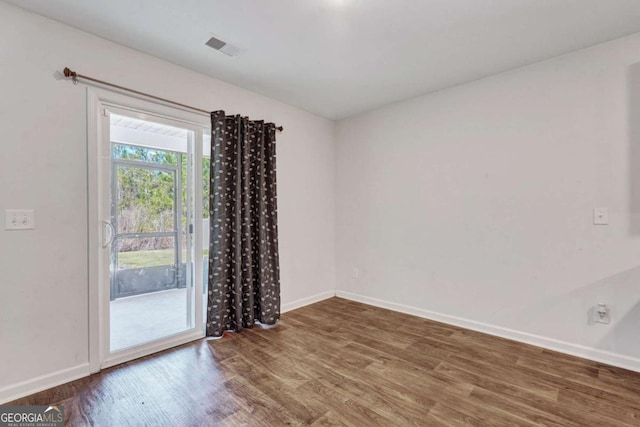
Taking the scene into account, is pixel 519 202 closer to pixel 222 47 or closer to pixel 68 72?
pixel 222 47

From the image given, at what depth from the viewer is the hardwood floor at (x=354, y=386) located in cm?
170

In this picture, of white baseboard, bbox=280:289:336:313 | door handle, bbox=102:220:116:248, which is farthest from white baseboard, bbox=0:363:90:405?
white baseboard, bbox=280:289:336:313

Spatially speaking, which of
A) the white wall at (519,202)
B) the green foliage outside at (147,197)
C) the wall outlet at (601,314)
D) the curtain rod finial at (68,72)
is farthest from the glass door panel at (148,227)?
the wall outlet at (601,314)

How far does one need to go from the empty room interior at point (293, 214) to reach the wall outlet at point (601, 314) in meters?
→ 0.02

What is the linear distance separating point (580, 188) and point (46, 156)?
4.01 m

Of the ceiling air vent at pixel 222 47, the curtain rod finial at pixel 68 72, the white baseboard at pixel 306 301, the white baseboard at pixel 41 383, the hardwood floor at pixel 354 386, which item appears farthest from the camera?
the white baseboard at pixel 306 301

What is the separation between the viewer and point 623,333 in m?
2.24

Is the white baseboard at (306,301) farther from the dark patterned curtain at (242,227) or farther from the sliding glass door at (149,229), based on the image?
the sliding glass door at (149,229)

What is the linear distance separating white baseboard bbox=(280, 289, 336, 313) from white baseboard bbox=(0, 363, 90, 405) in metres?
A: 1.89

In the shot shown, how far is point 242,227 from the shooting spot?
3.01 m

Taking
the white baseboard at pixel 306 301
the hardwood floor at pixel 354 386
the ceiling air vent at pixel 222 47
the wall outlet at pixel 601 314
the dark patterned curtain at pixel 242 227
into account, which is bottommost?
the hardwood floor at pixel 354 386

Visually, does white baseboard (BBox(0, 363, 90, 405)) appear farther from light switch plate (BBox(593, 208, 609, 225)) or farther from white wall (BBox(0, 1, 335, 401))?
light switch plate (BBox(593, 208, 609, 225))

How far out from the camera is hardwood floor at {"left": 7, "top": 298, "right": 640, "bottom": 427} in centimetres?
170

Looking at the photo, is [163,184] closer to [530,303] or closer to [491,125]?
[491,125]
